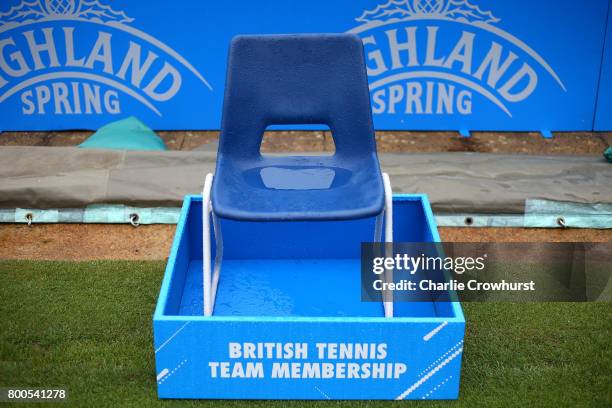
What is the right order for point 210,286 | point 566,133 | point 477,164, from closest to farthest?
point 210,286, point 477,164, point 566,133

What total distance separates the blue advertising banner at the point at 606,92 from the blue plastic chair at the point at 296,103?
2123 mm

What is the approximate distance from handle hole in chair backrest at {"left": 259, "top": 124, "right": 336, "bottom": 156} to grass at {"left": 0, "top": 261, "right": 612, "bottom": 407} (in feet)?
4.53

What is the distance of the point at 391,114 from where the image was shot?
475cm

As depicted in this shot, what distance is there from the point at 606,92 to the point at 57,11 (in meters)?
3.13

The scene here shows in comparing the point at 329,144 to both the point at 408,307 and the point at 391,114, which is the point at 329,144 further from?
the point at 408,307

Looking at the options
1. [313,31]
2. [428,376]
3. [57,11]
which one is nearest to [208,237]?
[428,376]

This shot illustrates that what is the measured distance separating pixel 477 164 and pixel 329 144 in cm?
89

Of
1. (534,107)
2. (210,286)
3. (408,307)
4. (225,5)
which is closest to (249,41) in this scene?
(210,286)

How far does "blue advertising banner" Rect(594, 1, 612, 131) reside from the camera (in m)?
4.62

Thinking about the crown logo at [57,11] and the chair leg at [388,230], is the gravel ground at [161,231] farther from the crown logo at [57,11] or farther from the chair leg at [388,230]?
the chair leg at [388,230]

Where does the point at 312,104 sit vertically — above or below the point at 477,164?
above

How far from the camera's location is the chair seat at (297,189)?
2.70 m

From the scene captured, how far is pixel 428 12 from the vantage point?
4.54 meters

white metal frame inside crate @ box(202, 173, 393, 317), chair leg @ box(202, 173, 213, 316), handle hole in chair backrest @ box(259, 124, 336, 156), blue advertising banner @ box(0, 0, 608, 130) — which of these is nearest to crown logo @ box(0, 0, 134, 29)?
blue advertising banner @ box(0, 0, 608, 130)
